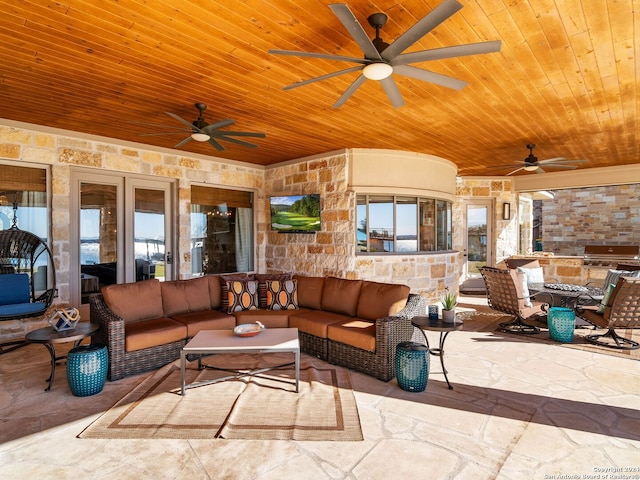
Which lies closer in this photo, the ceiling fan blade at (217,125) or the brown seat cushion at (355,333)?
the brown seat cushion at (355,333)

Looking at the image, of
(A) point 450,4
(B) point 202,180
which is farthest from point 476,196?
(A) point 450,4

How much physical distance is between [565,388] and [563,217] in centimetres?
1007

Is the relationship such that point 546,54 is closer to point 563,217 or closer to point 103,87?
point 103,87

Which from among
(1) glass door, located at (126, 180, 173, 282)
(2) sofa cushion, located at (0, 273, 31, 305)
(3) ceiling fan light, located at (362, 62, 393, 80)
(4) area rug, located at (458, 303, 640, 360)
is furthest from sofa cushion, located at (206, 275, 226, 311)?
(4) area rug, located at (458, 303, 640, 360)

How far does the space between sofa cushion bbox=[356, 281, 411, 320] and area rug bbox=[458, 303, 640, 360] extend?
6.79ft

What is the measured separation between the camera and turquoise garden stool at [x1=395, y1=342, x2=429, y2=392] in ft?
10.3

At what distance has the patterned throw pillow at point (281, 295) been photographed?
461cm

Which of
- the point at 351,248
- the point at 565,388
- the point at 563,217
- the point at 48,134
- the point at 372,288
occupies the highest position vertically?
the point at 48,134

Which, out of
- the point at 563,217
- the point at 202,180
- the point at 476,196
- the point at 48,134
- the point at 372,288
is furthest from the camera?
the point at 563,217

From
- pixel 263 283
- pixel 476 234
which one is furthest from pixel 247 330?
pixel 476 234

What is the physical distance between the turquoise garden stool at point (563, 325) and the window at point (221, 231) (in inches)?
209

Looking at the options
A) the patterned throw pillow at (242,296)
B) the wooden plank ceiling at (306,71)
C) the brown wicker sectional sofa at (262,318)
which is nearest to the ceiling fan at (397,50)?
the wooden plank ceiling at (306,71)

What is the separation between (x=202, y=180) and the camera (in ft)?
22.0

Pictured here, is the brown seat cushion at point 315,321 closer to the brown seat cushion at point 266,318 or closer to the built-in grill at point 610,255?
the brown seat cushion at point 266,318
